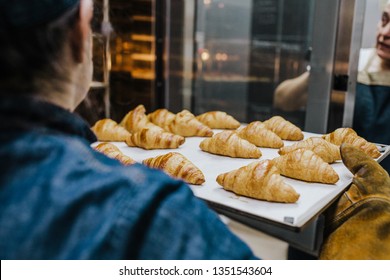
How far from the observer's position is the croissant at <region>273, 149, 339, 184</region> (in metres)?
1.08

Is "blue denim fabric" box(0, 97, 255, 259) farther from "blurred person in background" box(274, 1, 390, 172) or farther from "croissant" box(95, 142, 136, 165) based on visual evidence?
"blurred person in background" box(274, 1, 390, 172)

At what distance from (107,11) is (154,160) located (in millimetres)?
1024

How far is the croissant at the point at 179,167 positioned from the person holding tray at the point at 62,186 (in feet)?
1.72

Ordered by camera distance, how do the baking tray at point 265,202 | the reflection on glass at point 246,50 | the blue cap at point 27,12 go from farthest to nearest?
the reflection on glass at point 246,50 < the baking tray at point 265,202 < the blue cap at point 27,12

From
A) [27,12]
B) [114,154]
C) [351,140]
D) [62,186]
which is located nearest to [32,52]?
[27,12]

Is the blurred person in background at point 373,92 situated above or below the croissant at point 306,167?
above

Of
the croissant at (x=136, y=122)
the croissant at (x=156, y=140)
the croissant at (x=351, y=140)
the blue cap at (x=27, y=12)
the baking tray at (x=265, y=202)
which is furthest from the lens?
the croissant at (x=136, y=122)

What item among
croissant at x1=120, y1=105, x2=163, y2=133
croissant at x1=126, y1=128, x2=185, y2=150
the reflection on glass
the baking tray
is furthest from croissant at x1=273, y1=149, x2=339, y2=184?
the reflection on glass

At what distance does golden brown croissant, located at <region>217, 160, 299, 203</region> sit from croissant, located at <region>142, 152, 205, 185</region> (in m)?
0.06

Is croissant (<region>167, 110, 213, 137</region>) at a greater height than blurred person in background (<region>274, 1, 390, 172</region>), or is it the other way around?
blurred person in background (<region>274, 1, 390, 172</region>)

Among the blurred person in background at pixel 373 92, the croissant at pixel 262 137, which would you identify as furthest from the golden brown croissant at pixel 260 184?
the blurred person in background at pixel 373 92

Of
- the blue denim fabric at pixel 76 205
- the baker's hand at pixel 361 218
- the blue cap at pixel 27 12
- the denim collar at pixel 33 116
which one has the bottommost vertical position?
the baker's hand at pixel 361 218

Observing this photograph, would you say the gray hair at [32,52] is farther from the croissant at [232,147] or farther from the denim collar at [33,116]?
the croissant at [232,147]

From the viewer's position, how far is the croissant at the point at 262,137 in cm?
144
